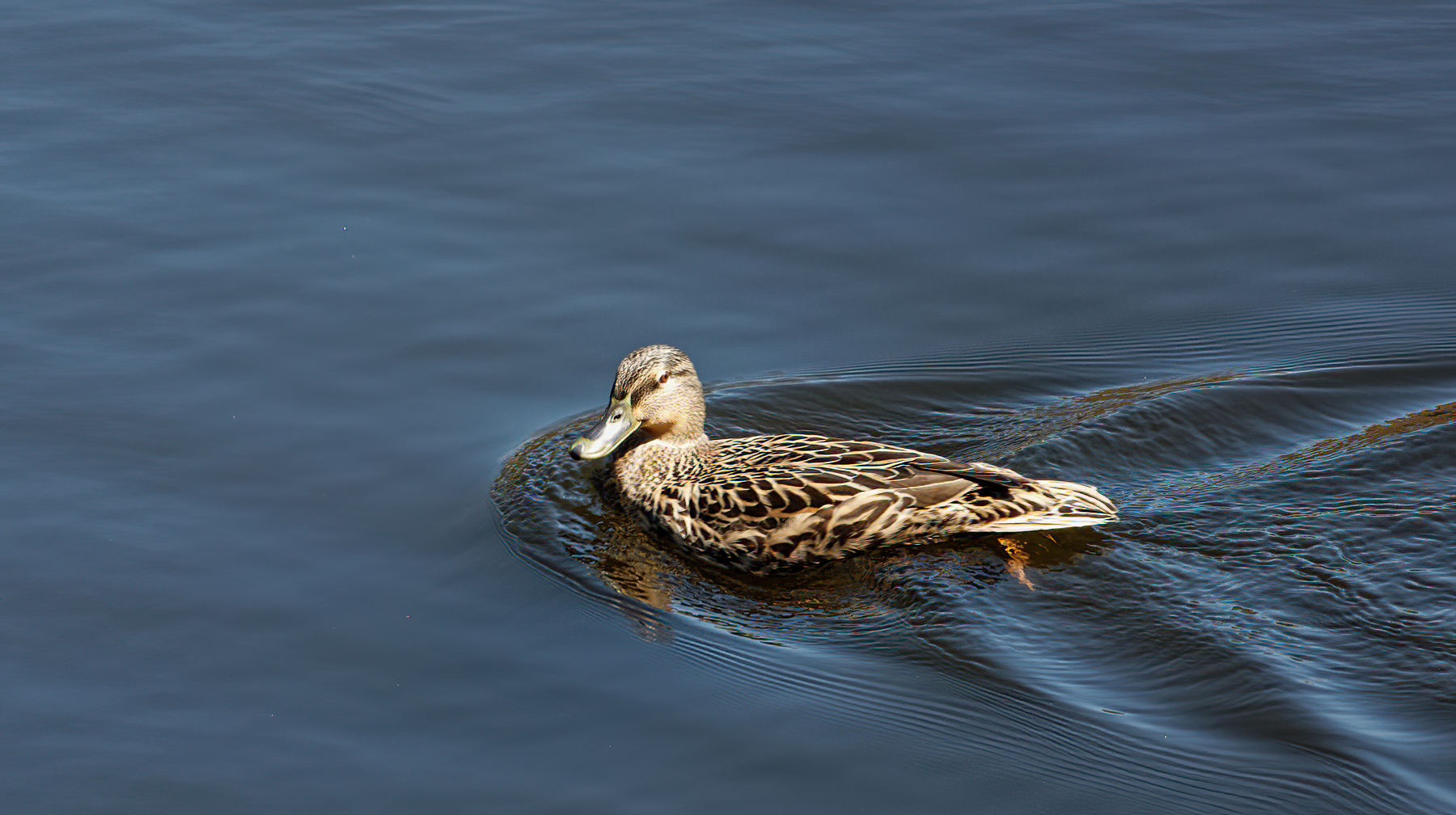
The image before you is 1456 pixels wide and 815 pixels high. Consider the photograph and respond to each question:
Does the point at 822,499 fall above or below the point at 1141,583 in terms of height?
above

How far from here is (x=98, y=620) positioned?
6855 millimetres

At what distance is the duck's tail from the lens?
24.1ft

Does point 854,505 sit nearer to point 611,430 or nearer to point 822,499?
point 822,499

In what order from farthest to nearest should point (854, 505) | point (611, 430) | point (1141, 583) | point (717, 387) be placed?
point (717, 387)
point (611, 430)
point (854, 505)
point (1141, 583)

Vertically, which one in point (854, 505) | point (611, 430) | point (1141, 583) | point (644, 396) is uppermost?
point (644, 396)

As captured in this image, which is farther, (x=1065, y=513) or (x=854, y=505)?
(x=854, y=505)

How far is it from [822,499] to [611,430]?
1348 millimetres

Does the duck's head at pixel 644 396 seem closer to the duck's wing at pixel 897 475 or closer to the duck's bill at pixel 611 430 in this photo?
the duck's bill at pixel 611 430

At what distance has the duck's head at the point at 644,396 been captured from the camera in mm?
8320

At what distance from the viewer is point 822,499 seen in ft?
25.1

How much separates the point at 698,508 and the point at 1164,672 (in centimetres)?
261

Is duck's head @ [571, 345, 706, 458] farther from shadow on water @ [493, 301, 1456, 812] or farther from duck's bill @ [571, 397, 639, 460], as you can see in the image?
shadow on water @ [493, 301, 1456, 812]

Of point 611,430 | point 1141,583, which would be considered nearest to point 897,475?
point 1141,583

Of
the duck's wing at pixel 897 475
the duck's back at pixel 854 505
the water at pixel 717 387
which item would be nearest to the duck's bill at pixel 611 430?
the water at pixel 717 387
